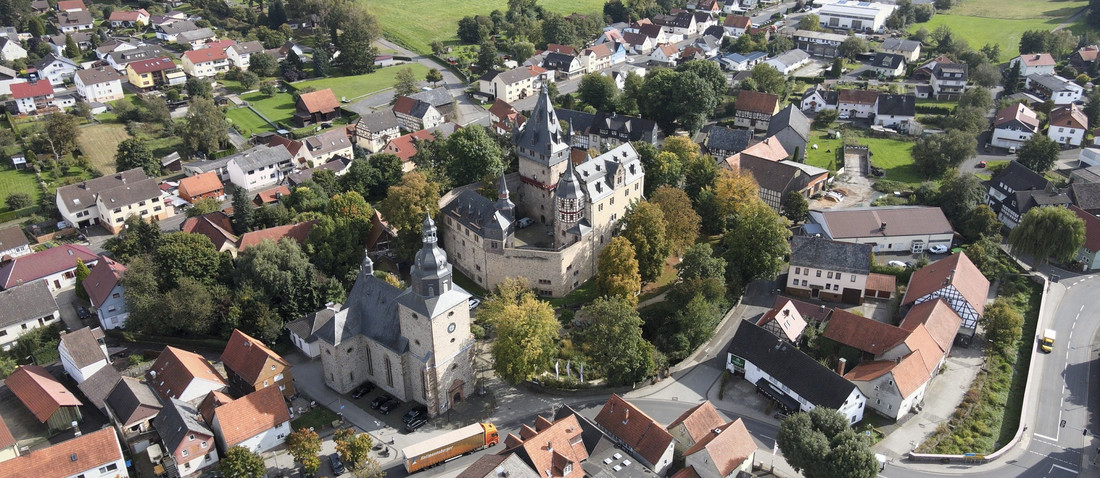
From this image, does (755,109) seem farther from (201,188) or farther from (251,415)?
(251,415)

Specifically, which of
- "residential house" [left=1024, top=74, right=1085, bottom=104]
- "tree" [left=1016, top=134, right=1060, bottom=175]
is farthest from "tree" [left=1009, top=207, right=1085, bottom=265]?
"residential house" [left=1024, top=74, right=1085, bottom=104]

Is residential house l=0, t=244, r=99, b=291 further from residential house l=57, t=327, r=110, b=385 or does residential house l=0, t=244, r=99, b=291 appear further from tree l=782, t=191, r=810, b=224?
tree l=782, t=191, r=810, b=224

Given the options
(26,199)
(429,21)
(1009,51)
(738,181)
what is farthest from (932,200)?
(429,21)

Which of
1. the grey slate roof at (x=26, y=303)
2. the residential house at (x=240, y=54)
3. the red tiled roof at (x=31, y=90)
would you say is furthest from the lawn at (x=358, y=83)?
the grey slate roof at (x=26, y=303)

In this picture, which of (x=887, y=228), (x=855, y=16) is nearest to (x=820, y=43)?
(x=855, y=16)

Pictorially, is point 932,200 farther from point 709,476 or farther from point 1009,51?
point 1009,51
